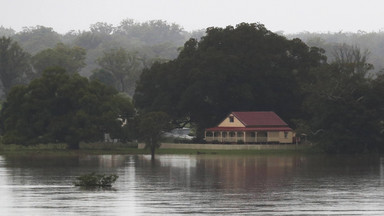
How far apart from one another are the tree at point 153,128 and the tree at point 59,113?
926 centimetres

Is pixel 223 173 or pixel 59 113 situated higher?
pixel 59 113

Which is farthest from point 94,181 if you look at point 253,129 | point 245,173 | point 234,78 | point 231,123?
point 234,78

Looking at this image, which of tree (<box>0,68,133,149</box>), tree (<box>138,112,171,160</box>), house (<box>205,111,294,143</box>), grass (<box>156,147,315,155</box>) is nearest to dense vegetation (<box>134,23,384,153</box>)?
house (<box>205,111,294,143</box>)

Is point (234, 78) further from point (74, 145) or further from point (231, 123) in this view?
point (74, 145)

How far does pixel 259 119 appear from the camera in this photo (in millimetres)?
136250

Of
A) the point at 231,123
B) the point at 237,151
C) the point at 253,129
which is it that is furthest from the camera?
the point at 231,123

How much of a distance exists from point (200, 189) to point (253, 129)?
74.2 m

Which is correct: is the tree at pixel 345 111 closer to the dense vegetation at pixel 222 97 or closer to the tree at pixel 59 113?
the dense vegetation at pixel 222 97

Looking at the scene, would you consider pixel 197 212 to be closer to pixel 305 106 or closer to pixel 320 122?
pixel 320 122

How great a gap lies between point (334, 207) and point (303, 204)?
2156mm

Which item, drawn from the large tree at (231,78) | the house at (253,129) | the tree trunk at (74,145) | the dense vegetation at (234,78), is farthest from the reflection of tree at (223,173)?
the large tree at (231,78)

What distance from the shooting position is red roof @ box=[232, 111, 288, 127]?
444ft

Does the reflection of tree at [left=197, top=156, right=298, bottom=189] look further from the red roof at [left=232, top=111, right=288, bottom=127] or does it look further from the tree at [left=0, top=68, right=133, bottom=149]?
the red roof at [left=232, top=111, right=288, bottom=127]

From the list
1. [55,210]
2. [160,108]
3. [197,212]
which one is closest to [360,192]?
[197,212]
